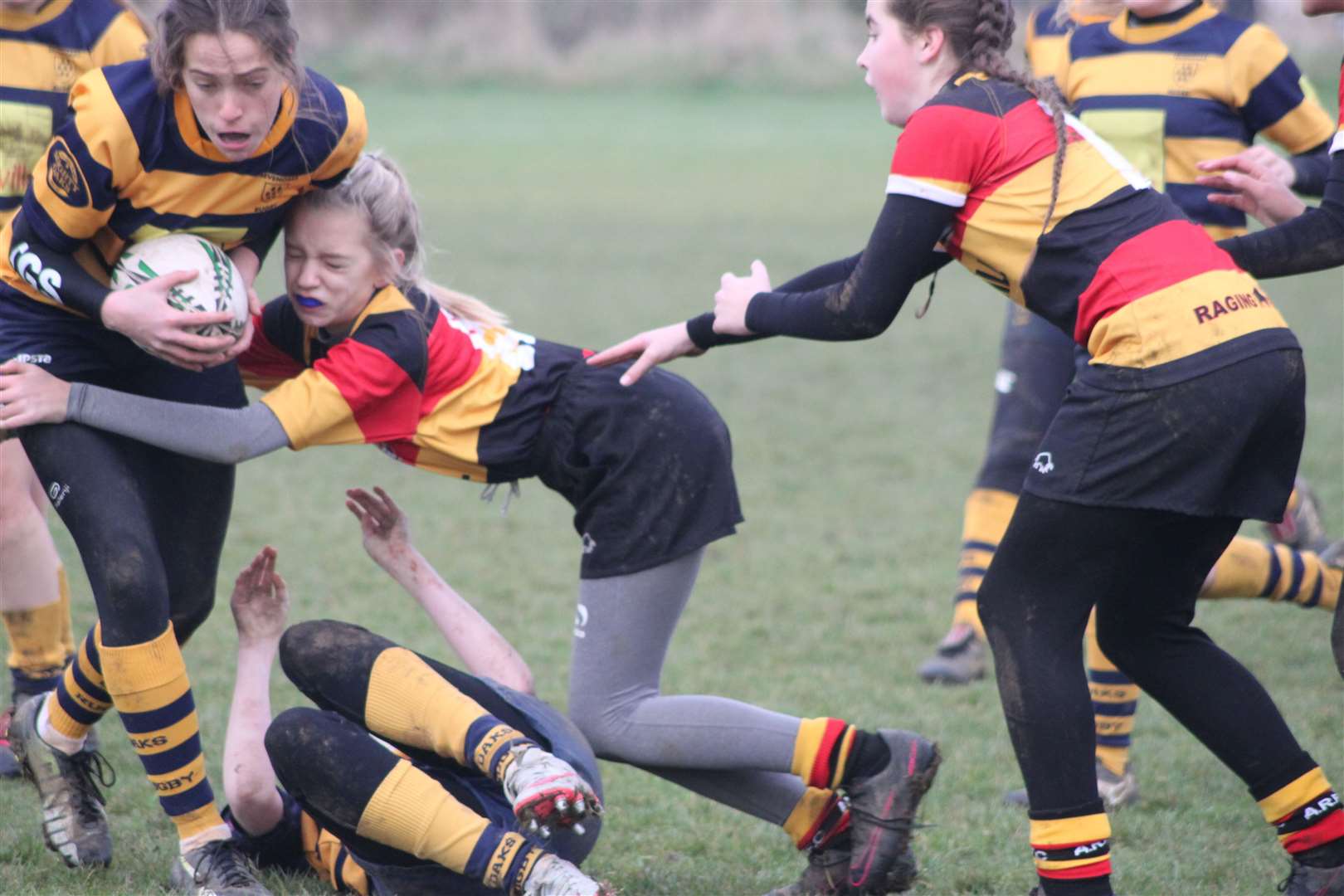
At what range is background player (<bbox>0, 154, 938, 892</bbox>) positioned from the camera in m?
3.37

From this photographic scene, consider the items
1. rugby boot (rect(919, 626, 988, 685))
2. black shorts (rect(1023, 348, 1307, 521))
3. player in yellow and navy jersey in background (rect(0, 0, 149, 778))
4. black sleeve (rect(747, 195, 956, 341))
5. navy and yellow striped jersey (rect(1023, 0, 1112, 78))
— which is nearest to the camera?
black shorts (rect(1023, 348, 1307, 521))

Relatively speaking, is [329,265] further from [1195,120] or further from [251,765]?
[1195,120]

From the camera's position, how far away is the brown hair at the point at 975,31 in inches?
118

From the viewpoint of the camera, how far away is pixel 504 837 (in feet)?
9.79

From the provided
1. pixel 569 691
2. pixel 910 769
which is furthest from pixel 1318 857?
pixel 569 691

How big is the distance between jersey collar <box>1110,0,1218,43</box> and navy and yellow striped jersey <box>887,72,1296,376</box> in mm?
1741

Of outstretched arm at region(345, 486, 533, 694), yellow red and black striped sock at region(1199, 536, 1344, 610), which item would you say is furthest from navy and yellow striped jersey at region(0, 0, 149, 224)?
yellow red and black striped sock at region(1199, 536, 1344, 610)

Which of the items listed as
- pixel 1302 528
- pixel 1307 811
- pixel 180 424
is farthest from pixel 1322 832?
pixel 1302 528

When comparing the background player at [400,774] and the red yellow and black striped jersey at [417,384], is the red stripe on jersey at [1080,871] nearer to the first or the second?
the background player at [400,774]

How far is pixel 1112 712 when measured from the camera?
4.18m

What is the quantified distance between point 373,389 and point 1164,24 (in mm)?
2585

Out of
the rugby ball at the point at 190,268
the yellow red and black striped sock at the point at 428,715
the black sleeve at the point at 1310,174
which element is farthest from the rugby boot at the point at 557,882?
the black sleeve at the point at 1310,174

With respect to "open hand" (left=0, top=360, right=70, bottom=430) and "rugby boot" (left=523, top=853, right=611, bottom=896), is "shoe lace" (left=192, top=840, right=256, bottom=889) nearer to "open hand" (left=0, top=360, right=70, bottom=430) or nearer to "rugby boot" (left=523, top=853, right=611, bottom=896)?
"rugby boot" (left=523, top=853, right=611, bottom=896)

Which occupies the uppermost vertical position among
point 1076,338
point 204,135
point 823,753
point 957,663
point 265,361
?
point 204,135
